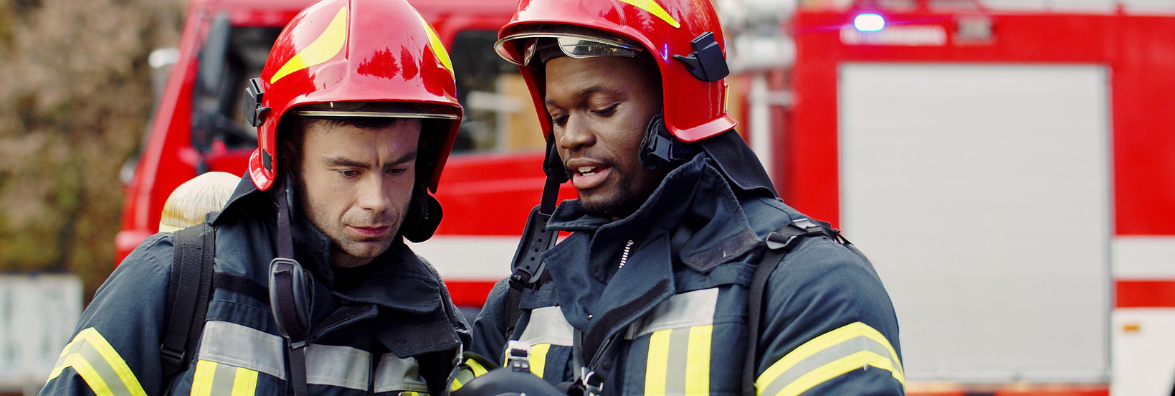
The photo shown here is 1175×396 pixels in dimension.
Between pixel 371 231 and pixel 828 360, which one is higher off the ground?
pixel 371 231

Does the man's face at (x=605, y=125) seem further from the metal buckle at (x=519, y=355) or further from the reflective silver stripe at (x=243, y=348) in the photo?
the reflective silver stripe at (x=243, y=348)

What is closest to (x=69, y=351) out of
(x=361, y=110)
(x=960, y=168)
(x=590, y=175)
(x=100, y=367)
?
(x=100, y=367)

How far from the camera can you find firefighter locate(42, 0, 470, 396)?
170 centimetres

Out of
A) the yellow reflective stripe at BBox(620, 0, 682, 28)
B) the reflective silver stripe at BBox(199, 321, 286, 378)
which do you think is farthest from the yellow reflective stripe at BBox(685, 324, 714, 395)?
the reflective silver stripe at BBox(199, 321, 286, 378)

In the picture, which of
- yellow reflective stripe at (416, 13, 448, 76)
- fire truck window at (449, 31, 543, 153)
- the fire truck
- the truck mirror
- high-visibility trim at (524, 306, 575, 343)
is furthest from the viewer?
fire truck window at (449, 31, 543, 153)

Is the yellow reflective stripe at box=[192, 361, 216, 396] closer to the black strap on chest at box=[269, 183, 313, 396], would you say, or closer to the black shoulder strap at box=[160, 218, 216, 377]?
the black shoulder strap at box=[160, 218, 216, 377]

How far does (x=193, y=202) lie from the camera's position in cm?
277

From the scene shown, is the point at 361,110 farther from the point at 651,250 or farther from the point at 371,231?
the point at 651,250

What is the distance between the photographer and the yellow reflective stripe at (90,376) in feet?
5.35

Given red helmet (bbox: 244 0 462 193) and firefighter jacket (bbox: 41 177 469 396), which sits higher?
red helmet (bbox: 244 0 462 193)

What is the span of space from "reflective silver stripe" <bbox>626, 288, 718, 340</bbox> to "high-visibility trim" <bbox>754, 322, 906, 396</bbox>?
6.8 inches

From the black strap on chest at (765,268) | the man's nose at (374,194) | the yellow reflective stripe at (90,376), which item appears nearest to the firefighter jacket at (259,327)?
the yellow reflective stripe at (90,376)

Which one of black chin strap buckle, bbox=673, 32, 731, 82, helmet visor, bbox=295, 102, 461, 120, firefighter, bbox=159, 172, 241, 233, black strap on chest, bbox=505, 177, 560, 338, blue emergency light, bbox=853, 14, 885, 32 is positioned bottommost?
black strap on chest, bbox=505, 177, 560, 338

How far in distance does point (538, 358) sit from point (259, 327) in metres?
0.59
